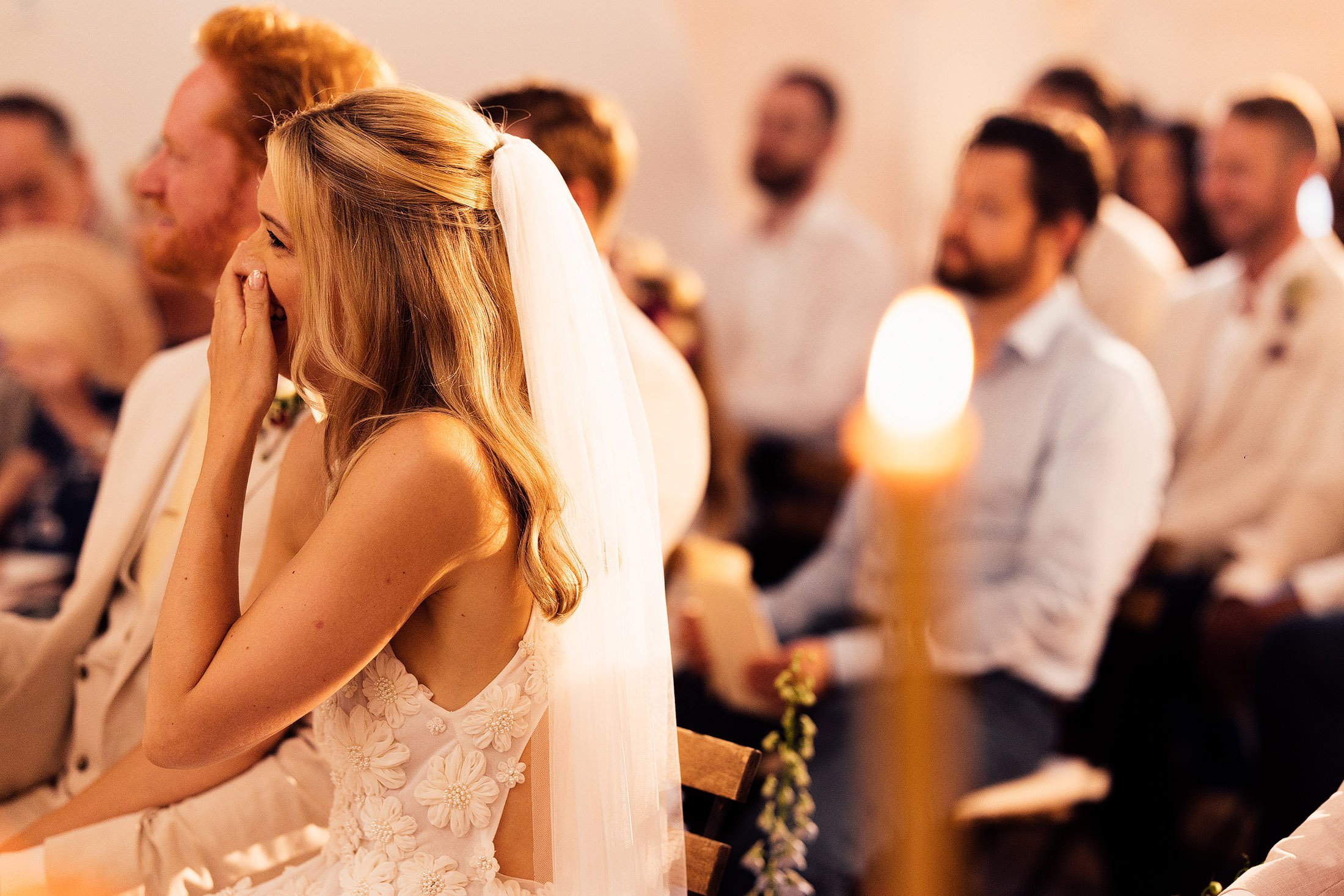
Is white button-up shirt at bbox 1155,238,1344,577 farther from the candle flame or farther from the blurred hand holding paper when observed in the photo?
the blurred hand holding paper

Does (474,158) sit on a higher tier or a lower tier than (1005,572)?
higher

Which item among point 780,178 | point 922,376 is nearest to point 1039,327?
point 922,376

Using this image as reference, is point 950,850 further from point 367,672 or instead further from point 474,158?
point 474,158

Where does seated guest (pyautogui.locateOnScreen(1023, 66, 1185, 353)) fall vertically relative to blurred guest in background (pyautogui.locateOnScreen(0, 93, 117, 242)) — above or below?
below

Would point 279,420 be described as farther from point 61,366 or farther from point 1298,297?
point 1298,297

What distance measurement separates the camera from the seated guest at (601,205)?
270 cm

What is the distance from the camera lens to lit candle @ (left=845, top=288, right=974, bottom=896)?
2.38 metres

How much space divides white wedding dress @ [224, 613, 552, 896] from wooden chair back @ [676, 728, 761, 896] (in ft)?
0.81

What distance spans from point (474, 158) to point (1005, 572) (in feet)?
6.77

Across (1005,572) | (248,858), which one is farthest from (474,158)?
(1005,572)

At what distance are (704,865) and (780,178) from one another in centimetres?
467

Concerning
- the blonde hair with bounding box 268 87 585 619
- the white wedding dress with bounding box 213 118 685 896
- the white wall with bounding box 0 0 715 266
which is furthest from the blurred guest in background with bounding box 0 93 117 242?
the white wedding dress with bounding box 213 118 685 896

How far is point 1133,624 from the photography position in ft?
10.8

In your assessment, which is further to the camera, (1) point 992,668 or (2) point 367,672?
(1) point 992,668
